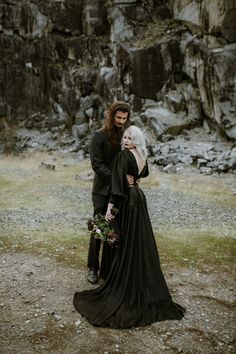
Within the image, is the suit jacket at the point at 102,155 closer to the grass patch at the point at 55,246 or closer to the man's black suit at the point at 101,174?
the man's black suit at the point at 101,174

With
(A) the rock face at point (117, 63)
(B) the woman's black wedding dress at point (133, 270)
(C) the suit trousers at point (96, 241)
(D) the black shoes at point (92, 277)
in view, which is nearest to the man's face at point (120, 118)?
(B) the woman's black wedding dress at point (133, 270)

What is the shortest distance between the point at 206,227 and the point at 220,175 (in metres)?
9.40

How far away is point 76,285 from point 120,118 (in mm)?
3536

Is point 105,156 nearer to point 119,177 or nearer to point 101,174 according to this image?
point 101,174

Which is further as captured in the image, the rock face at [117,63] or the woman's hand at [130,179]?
the rock face at [117,63]

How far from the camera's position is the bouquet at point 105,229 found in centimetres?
636

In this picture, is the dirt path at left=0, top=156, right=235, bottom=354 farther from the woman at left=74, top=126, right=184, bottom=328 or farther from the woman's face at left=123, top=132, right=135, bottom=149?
the woman's face at left=123, top=132, right=135, bottom=149

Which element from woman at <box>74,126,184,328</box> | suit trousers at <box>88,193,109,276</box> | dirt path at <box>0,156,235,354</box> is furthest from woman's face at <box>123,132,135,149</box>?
dirt path at <box>0,156,235,354</box>

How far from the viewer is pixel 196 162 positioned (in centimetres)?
2422

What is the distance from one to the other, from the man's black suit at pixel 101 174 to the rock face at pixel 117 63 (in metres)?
20.4

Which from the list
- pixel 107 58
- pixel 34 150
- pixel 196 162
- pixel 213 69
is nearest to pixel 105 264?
pixel 196 162

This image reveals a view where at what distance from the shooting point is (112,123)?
6.83 meters

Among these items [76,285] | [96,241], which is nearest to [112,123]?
[96,241]

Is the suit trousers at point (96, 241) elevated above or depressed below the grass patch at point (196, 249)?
above
